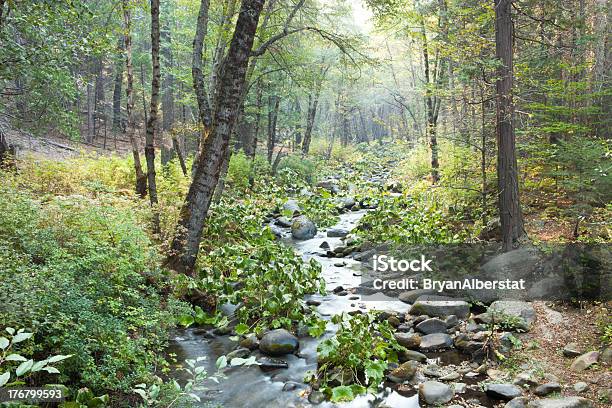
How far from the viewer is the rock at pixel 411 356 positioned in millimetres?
5828

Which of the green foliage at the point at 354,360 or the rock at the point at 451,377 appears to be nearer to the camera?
the green foliage at the point at 354,360

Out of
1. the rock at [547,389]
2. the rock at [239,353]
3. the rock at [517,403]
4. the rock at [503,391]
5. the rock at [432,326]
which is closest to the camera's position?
the rock at [517,403]

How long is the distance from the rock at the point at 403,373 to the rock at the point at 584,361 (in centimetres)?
178

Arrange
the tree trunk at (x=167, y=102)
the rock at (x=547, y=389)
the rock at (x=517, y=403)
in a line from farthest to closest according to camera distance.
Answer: the tree trunk at (x=167, y=102)
the rock at (x=547, y=389)
the rock at (x=517, y=403)

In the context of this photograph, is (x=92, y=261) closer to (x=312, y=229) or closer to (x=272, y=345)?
(x=272, y=345)

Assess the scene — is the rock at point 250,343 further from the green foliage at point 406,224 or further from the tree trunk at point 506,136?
the tree trunk at point 506,136

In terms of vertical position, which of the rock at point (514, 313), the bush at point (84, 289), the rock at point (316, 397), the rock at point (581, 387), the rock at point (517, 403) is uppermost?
the bush at point (84, 289)

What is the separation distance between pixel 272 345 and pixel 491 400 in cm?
283

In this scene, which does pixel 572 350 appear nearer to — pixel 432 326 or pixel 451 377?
pixel 451 377

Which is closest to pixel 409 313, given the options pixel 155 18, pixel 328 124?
pixel 155 18

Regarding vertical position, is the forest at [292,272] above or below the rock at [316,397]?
above

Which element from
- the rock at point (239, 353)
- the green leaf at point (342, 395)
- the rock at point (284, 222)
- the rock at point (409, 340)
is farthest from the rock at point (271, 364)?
the rock at point (284, 222)

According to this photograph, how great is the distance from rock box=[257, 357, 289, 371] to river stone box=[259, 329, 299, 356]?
14 cm

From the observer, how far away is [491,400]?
4.79m
